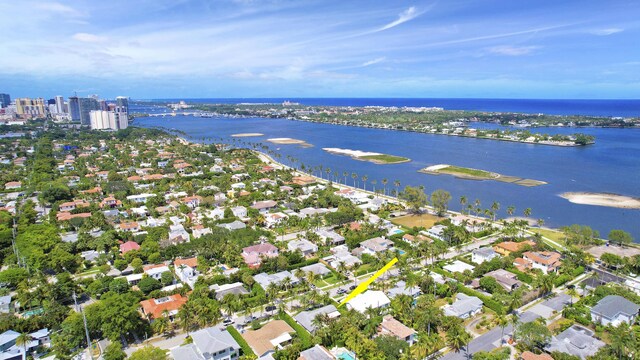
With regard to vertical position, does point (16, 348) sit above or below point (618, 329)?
below

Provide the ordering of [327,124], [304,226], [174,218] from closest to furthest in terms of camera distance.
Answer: [304,226] < [174,218] < [327,124]

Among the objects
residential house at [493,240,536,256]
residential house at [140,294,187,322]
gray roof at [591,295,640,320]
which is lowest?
residential house at [140,294,187,322]

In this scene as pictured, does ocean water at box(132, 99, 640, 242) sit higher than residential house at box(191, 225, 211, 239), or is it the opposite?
ocean water at box(132, 99, 640, 242)

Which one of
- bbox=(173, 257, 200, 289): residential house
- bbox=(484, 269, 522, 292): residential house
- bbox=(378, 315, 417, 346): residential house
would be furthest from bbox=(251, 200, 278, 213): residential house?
bbox=(378, 315, 417, 346): residential house

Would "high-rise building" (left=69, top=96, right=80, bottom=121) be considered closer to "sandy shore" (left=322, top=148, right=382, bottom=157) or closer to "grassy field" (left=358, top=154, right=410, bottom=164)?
"sandy shore" (left=322, top=148, right=382, bottom=157)

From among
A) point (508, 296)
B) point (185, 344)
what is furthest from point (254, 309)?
point (508, 296)

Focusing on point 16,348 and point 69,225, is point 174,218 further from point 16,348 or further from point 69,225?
point 16,348

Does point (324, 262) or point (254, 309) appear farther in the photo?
point (324, 262)
